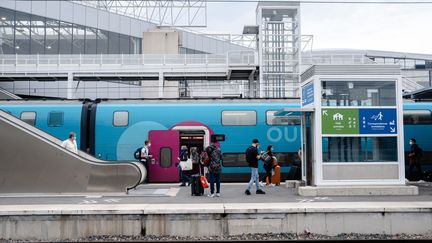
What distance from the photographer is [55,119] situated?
20734 millimetres

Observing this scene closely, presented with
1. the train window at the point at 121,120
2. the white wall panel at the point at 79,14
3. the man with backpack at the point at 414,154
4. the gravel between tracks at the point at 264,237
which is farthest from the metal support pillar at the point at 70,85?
the gravel between tracks at the point at 264,237

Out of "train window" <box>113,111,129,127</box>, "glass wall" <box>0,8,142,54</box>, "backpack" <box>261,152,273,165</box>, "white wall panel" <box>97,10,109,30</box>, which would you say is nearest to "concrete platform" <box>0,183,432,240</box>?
"backpack" <box>261,152,273,165</box>

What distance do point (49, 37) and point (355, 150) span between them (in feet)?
128

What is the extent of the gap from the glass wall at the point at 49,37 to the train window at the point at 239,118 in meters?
31.3

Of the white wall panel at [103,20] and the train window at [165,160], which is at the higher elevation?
the white wall panel at [103,20]

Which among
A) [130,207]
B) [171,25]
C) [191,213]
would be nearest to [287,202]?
[191,213]

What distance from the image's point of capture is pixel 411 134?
805 inches

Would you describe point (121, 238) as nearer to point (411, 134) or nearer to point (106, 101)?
point (106, 101)

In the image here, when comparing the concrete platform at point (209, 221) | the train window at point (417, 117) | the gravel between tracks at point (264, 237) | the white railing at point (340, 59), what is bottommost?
the gravel between tracks at point (264, 237)

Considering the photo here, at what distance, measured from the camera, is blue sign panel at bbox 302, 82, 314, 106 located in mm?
15459

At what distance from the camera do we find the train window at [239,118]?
20359 millimetres

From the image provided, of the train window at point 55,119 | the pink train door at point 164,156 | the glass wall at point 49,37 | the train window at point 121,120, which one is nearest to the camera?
the pink train door at point 164,156

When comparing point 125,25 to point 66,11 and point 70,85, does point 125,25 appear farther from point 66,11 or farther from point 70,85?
point 70,85

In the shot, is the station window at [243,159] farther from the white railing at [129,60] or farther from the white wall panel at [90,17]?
the white wall panel at [90,17]
